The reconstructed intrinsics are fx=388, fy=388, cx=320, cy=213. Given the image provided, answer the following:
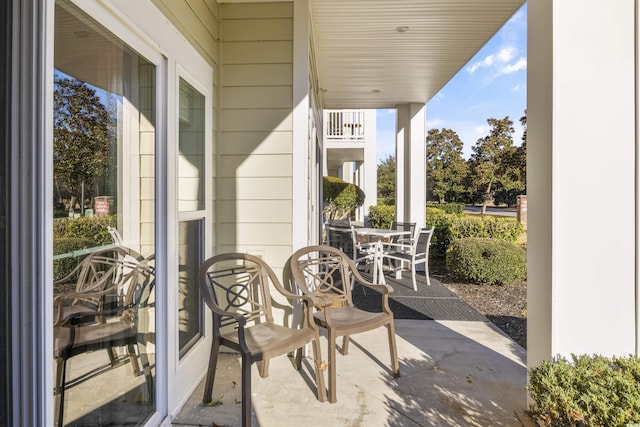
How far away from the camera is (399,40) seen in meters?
3.83

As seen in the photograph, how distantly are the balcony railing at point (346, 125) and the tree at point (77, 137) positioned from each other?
31.6ft

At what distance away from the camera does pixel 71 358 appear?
1.36 metres

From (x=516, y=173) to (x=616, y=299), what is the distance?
1300 centimetres

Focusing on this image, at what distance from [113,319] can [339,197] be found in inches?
399

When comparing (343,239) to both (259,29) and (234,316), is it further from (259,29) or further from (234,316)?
(234,316)

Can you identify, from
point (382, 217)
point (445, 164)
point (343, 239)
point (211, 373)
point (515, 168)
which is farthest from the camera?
point (445, 164)

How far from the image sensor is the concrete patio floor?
209cm

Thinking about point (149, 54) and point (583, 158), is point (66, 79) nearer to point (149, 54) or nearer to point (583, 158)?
point (149, 54)

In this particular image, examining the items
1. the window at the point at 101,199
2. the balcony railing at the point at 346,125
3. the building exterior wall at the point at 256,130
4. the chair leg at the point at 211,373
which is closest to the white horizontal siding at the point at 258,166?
the building exterior wall at the point at 256,130

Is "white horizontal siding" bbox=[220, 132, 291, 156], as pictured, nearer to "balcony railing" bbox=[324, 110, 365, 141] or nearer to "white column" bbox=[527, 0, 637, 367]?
"white column" bbox=[527, 0, 637, 367]

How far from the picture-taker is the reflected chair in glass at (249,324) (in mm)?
1978

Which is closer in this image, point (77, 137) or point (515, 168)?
point (77, 137)

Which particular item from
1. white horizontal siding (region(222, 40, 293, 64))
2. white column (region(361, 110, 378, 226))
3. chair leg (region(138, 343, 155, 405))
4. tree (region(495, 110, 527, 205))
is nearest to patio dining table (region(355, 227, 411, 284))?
white horizontal siding (region(222, 40, 293, 64))

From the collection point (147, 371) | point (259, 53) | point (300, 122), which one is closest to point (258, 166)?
point (300, 122)
